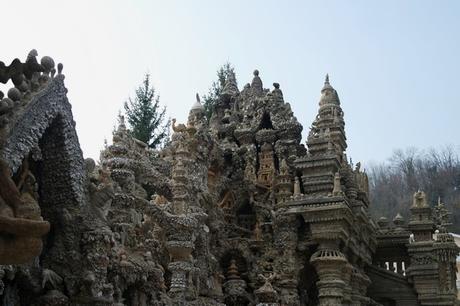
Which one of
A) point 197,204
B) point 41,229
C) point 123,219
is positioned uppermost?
point 197,204

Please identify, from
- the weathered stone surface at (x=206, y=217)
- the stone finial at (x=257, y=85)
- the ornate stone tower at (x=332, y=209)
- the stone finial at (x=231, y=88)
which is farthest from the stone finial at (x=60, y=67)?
the stone finial at (x=231, y=88)

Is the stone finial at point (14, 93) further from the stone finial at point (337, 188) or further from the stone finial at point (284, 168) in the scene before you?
the stone finial at point (284, 168)

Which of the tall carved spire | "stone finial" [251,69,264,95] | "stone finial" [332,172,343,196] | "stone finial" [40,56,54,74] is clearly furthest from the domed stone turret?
"stone finial" [40,56,54,74]

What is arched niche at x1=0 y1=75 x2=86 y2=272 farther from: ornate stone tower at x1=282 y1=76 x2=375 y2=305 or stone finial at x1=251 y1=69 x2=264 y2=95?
stone finial at x1=251 y1=69 x2=264 y2=95

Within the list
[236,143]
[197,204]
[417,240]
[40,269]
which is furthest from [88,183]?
[417,240]

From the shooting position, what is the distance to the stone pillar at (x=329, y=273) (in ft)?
53.7

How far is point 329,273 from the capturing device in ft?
54.7

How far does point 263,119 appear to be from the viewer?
21203 mm

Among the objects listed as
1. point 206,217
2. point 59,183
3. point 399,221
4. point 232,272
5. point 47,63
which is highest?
point 399,221

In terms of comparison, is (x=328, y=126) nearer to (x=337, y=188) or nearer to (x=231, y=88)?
(x=337, y=188)

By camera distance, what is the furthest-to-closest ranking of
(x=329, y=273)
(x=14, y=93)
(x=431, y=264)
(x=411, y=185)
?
(x=411, y=185)
(x=431, y=264)
(x=329, y=273)
(x=14, y=93)

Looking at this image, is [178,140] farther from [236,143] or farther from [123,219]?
[236,143]

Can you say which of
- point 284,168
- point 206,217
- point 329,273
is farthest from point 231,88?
point 206,217

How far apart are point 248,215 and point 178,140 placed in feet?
17.9
